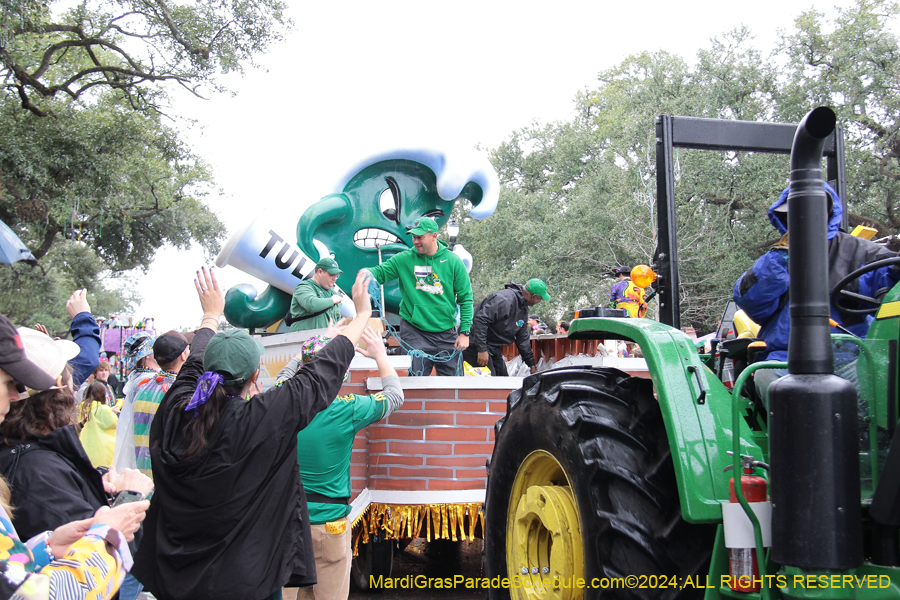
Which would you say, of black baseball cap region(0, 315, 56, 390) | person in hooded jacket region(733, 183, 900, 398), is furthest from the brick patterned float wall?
black baseball cap region(0, 315, 56, 390)

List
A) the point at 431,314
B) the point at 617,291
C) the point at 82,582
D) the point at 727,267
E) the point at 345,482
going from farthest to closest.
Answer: the point at 727,267
the point at 617,291
the point at 431,314
the point at 345,482
the point at 82,582

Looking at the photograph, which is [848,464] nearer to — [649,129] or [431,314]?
[431,314]

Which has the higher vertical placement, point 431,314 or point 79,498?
point 431,314

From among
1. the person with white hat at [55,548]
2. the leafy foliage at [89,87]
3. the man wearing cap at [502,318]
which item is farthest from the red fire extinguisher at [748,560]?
the leafy foliage at [89,87]

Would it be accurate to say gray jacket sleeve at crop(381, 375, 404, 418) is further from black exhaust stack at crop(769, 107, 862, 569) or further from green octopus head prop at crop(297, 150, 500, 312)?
green octopus head prop at crop(297, 150, 500, 312)

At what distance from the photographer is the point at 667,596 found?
209cm

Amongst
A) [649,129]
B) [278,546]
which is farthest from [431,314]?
[649,129]

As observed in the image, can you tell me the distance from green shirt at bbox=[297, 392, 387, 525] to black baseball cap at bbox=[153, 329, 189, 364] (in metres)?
0.98

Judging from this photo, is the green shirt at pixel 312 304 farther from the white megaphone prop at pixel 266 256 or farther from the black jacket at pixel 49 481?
the black jacket at pixel 49 481

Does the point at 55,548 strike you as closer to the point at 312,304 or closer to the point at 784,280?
the point at 784,280

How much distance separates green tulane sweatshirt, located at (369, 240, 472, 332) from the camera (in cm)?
566

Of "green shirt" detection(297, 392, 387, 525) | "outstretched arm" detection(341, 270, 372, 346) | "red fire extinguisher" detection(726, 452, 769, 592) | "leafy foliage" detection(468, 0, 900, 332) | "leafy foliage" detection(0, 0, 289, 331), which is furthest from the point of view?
"leafy foliage" detection(468, 0, 900, 332)

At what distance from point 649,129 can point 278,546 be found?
68.1 feet

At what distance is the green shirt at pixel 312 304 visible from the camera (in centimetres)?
603
